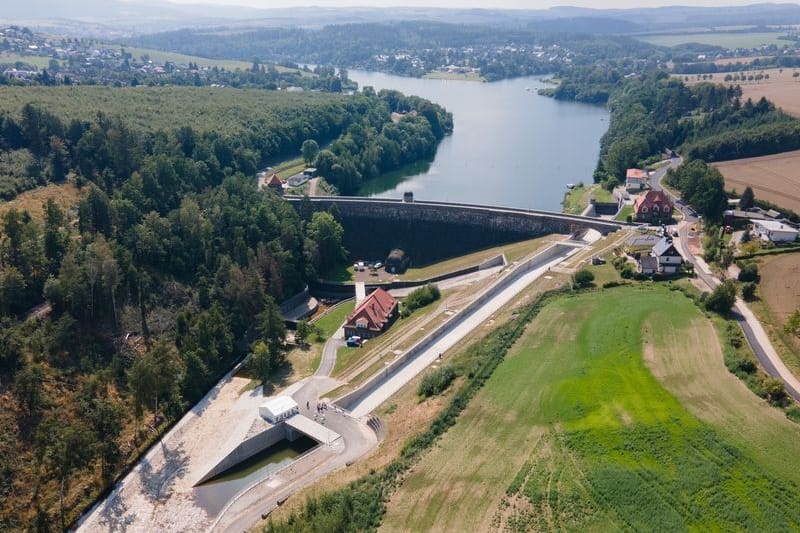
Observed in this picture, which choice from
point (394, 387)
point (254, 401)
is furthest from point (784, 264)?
point (254, 401)

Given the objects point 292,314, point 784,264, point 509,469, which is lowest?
point 292,314

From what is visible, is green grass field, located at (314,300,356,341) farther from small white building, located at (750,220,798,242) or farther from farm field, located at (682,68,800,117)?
farm field, located at (682,68,800,117)

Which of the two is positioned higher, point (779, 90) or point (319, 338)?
point (779, 90)

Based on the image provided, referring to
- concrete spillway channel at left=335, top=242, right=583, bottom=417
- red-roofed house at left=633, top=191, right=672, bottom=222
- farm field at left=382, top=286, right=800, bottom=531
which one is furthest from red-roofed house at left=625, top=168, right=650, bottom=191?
farm field at left=382, top=286, right=800, bottom=531

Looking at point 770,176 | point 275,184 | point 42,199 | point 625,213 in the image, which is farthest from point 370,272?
point 770,176

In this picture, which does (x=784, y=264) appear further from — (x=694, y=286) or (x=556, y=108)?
(x=556, y=108)

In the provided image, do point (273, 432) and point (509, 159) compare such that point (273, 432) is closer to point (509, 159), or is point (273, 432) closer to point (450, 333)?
point (450, 333)
